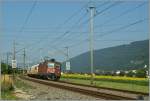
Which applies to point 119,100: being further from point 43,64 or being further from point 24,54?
point 24,54

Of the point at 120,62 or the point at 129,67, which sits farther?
the point at 120,62

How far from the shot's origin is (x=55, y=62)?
66.3 m

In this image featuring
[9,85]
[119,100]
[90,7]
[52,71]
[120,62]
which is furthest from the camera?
[120,62]

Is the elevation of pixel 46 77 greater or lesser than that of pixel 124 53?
lesser

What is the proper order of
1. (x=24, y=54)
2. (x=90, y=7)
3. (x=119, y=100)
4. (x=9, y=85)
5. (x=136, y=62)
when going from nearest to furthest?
(x=119, y=100), (x=9, y=85), (x=90, y=7), (x=24, y=54), (x=136, y=62)

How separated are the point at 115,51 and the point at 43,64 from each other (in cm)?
13420

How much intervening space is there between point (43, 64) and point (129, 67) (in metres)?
102

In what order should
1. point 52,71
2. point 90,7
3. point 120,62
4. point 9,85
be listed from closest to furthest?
point 9,85 < point 90,7 < point 52,71 < point 120,62

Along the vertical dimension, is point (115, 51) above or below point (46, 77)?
above

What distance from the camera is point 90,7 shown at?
54344 mm

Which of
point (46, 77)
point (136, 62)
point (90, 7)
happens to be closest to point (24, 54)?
point (46, 77)

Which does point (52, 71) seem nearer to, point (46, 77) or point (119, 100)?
point (46, 77)

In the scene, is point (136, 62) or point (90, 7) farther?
point (136, 62)

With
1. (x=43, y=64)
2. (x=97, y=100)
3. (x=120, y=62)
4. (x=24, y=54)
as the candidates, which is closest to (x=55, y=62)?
(x=43, y=64)
